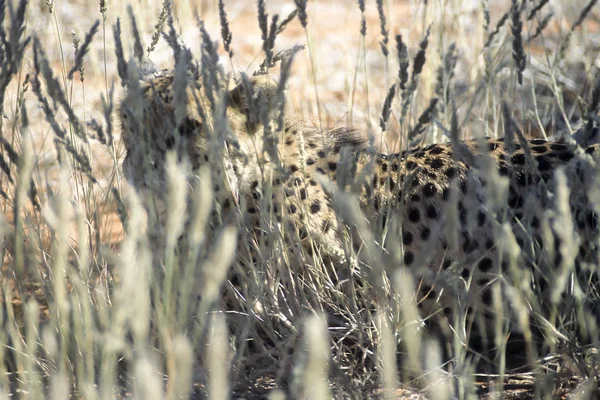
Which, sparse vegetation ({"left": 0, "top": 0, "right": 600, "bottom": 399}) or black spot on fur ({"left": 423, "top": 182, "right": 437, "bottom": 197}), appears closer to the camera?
sparse vegetation ({"left": 0, "top": 0, "right": 600, "bottom": 399})

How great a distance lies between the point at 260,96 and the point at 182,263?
17.5 inches

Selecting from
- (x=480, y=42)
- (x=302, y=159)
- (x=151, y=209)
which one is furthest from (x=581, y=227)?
(x=480, y=42)

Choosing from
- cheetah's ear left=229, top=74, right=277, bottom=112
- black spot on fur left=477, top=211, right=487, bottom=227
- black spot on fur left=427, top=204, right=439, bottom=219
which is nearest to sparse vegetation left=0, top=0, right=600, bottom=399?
cheetah's ear left=229, top=74, right=277, bottom=112

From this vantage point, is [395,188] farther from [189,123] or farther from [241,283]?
[189,123]

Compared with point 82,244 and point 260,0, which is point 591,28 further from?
point 82,244

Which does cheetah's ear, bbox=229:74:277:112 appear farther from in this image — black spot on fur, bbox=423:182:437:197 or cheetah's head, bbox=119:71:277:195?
black spot on fur, bbox=423:182:437:197

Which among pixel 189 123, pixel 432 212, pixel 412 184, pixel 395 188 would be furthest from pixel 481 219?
pixel 189 123

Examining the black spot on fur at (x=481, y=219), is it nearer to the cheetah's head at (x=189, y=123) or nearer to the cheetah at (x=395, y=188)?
the cheetah at (x=395, y=188)

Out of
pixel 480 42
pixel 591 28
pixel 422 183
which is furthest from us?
pixel 591 28

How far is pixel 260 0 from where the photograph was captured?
181cm

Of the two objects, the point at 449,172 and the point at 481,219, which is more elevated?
the point at 449,172

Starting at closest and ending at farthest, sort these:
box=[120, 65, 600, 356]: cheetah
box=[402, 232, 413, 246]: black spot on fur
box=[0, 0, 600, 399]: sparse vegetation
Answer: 1. box=[0, 0, 600, 399]: sparse vegetation
2. box=[120, 65, 600, 356]: cheetah
3. box=[402, 232, 413, 246]: black spot on fur

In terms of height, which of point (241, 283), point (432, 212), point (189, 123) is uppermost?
point (189, 123)

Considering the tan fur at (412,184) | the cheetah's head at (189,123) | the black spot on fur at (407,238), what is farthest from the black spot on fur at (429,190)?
the cheetah's head at (189,123)
